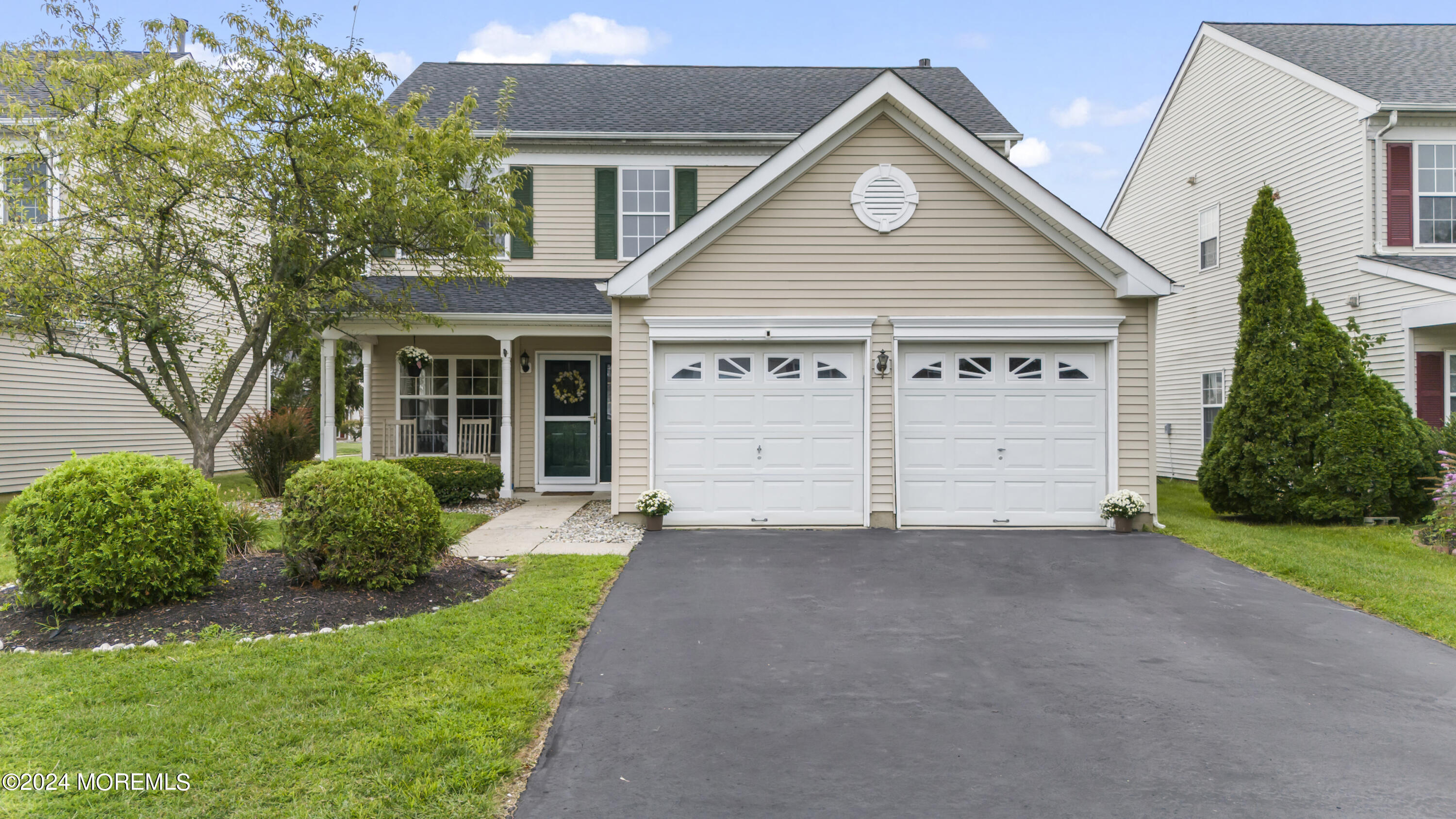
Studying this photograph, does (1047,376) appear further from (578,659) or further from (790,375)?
(578,659)

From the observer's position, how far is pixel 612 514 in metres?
9.35

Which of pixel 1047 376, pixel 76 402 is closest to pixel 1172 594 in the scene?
pixel 1047 376

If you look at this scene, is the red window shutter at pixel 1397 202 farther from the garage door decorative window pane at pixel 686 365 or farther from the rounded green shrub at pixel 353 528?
the rounded green shrub at pixel 353 528

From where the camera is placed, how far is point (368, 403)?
40.7 ft

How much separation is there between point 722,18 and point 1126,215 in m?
10.1

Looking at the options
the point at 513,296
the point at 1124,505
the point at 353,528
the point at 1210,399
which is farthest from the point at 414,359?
the point at 1210,399

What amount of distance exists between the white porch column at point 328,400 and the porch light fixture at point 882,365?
7.94 m

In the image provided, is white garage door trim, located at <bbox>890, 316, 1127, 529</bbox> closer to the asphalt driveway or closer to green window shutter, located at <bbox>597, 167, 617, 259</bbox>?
the asphalt driveway

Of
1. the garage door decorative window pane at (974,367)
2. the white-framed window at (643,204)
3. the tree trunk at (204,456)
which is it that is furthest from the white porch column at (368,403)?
the garage door decorative window pane at (974,367)

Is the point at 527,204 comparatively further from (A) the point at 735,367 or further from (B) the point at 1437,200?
(B) the point at 1437,200

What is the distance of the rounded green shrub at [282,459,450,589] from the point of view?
559 centimetres

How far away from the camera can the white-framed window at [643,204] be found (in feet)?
42.3

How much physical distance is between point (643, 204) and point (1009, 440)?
23.6ft

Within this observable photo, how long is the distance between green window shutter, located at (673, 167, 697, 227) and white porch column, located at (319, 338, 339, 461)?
18.8ft
